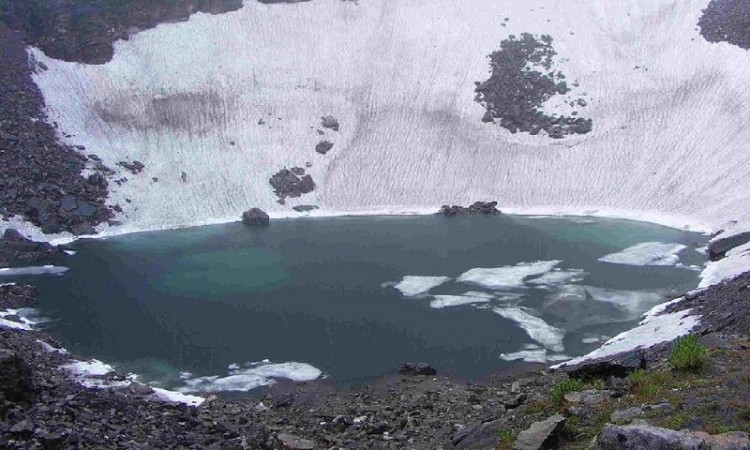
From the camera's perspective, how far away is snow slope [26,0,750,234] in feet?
207

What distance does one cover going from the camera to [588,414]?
14578 millimetres

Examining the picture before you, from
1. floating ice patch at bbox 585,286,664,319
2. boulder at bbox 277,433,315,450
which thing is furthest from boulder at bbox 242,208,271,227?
boulder at bbox 277,433,315,450

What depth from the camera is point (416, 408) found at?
25938mm

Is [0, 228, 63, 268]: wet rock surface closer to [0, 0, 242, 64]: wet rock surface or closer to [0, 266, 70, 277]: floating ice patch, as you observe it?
[0, 266, 70, 277]: floating ice patch

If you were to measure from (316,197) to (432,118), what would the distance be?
14.3 meters

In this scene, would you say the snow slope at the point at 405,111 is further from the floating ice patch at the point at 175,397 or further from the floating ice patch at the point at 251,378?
the floating ice patch at the point at 175,397

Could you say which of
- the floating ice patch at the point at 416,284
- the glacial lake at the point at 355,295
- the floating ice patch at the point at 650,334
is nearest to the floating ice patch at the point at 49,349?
the glacial lake at the point at 355,295

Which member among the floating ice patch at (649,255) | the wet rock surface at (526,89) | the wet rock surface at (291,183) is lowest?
the floating ice patch at (649,255)

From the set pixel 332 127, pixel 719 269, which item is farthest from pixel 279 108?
pixel 719 269

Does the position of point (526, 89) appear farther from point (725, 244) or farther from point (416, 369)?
point (416, 369)

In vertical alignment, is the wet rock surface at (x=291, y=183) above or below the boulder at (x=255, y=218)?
above

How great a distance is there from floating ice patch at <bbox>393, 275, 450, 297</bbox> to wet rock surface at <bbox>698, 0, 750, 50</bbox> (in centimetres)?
4420

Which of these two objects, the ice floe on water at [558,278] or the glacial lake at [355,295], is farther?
the ice floe on water at [558,278]

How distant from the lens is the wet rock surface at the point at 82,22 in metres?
72.0
